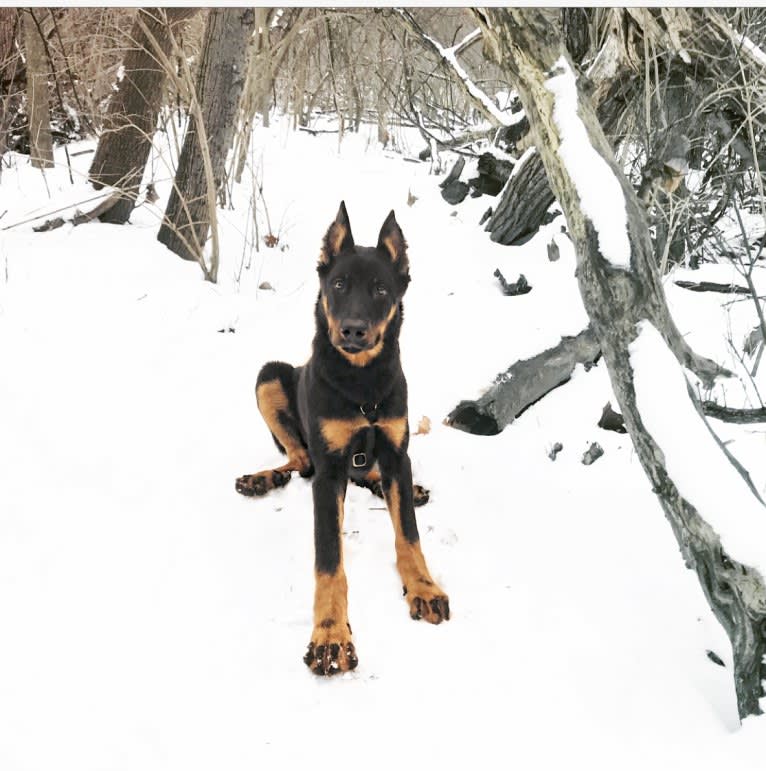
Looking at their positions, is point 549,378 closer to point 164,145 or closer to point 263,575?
point 263,575

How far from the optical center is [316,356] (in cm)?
317

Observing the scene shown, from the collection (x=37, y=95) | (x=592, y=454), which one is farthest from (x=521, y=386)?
(x=37, y=95)

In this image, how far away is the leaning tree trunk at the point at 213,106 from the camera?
658 cm

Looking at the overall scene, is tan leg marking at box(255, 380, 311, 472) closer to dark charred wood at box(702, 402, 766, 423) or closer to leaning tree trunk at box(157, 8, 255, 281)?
dark charred wood at box(702, 402, 766, 423)

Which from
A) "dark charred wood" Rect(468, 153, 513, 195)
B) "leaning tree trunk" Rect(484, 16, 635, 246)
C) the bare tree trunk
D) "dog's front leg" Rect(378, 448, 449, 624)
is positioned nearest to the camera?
"dog's front leg" Rect(378, 448, 449, 624)

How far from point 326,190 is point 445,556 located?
7.51 metres

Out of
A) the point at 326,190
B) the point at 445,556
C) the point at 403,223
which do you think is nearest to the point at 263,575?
the point at 445,556

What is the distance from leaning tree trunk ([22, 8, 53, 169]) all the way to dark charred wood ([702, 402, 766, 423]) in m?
7.97

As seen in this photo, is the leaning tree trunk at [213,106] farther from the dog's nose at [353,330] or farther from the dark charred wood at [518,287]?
the dog's nose at [353,330]

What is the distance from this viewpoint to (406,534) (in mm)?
A: 3066

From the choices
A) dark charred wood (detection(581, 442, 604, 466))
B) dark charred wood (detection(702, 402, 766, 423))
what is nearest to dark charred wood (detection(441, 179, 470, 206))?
dark charred wood (detection(581, 442, 604, 466))

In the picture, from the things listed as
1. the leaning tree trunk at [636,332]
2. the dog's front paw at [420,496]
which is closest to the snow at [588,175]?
the leaning tree trunk at [636,332]

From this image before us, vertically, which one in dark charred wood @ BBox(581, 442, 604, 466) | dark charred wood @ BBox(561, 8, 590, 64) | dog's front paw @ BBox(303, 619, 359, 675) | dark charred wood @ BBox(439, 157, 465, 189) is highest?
dark charred wood @ BBox(439, 157, 465, 189)

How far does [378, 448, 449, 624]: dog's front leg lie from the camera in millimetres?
2902
